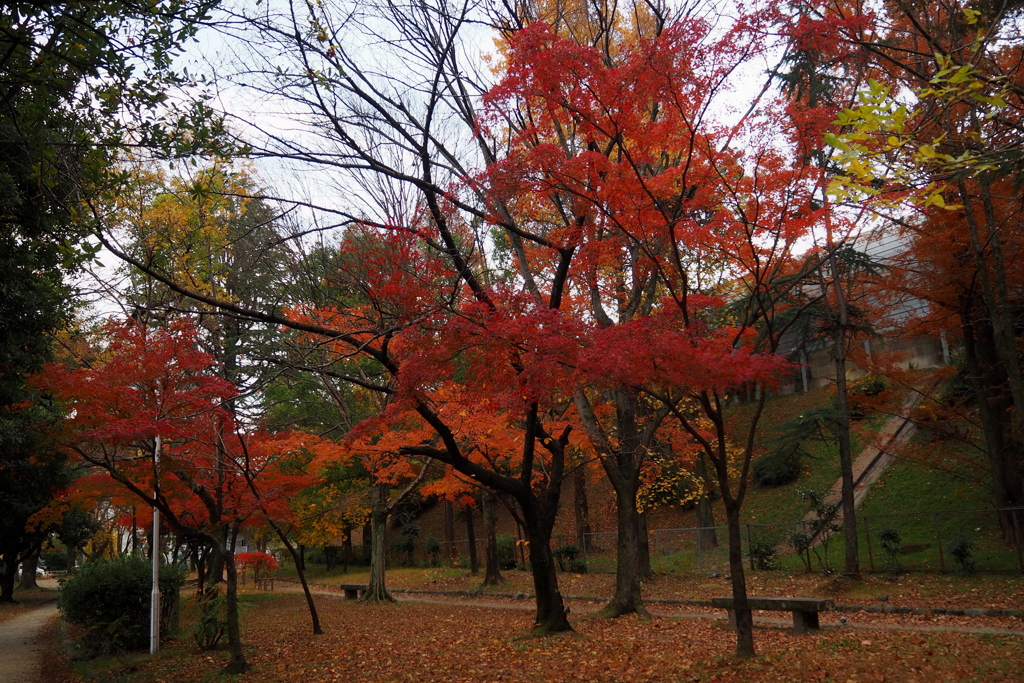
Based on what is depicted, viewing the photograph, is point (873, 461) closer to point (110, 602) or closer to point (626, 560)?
point (626, 560)

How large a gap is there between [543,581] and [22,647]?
43.2 ft

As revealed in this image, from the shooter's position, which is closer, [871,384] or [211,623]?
[211,623]

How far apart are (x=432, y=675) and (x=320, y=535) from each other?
1994cm

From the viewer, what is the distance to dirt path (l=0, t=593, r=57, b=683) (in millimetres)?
11928

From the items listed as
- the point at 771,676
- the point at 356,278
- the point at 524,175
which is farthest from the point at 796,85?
the point at 771,676

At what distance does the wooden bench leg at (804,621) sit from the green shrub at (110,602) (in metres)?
11.7

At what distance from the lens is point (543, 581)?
10883mm

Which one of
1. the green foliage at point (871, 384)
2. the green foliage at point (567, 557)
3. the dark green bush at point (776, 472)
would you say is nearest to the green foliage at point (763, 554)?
the green foliage at point (567, 557)

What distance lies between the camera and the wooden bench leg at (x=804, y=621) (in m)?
10.2

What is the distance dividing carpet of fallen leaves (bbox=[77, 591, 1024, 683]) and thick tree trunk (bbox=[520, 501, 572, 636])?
0.33 m

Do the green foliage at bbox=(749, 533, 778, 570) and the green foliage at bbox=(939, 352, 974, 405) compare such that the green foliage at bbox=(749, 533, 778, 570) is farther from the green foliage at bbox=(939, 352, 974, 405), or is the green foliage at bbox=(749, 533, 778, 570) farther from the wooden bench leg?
the wooden bench leg

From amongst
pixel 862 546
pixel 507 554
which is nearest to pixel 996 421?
pixel 862 546

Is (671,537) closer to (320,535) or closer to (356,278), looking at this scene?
(320,535)

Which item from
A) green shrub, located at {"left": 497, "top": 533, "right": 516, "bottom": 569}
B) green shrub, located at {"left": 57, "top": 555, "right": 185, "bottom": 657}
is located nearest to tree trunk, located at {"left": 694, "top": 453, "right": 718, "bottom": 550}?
green shrub, located at {"left": 497, "top": 533, "right": 516, "bottom": 569}
